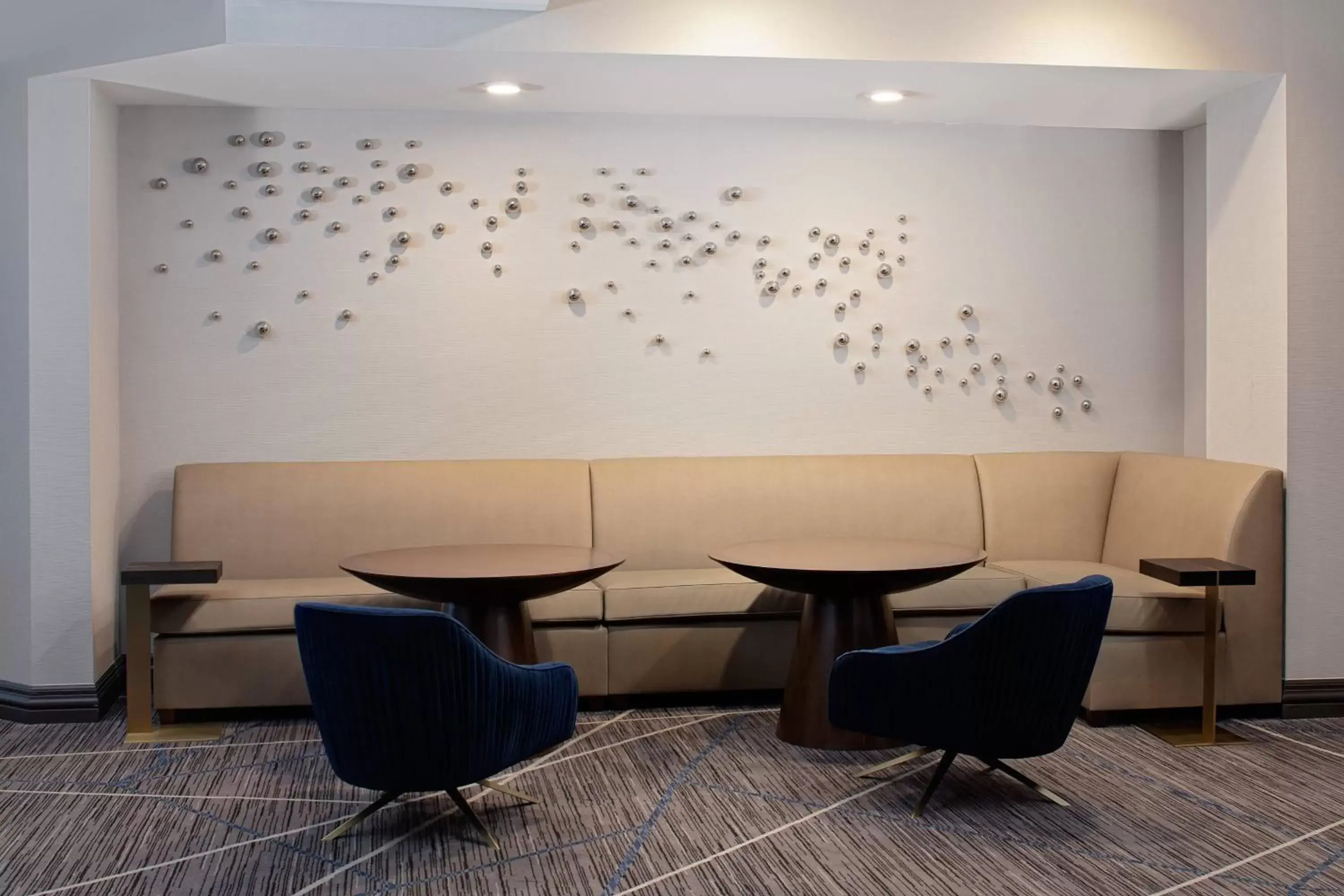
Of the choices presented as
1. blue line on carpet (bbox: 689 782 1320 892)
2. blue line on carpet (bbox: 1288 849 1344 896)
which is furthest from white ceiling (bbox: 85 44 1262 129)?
blue line on carpet (bbox: 1288 849 1344 896)

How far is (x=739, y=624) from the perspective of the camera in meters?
4.76

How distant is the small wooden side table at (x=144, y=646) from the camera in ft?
14.1

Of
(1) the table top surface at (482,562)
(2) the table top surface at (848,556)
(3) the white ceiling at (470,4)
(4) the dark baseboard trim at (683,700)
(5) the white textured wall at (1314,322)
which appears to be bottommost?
(4) the dark baseboard trim at (683,700)

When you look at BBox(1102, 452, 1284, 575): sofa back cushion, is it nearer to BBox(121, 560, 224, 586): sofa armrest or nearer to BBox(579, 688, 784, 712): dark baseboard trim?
BBox(579, 688, 784, 712): dark baseboard trim

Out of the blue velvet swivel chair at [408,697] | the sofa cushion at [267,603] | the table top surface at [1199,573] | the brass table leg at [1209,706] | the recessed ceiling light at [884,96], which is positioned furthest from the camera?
the recessed ceiling light at [884,96]

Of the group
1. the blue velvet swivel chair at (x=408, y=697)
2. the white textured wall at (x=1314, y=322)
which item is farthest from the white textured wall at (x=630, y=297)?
the blue velvet swivel chair at (x=408, y=697)

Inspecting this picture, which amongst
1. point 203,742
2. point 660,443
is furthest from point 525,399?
point 203,742

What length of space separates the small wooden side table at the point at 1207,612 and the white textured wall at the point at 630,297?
149 centimetres

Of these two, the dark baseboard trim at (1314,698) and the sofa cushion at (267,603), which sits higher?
the sofa cushion at (267,603)

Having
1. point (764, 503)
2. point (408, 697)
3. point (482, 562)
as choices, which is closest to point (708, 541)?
point (764, 503)

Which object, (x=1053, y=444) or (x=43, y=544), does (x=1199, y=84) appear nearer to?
(x=1053, y=444)

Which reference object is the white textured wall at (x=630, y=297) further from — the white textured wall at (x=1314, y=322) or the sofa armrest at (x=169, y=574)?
the white textured wall at (x=1314, y=322)

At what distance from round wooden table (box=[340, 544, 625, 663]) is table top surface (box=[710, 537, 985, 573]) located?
1.58 feet

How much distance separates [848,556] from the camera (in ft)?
13.8
